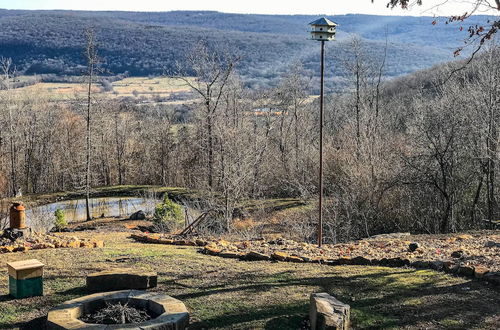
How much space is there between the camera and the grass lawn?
20.5 feet

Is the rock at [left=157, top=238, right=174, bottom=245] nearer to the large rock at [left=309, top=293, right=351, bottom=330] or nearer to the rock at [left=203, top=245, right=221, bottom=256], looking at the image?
the rock at [left=203, top=245, right=221, bottom=256]

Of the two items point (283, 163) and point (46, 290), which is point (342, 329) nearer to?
point (46, 290)

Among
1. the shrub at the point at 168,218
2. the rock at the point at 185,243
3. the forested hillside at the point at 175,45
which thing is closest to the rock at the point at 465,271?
the rock at the point at 185,243

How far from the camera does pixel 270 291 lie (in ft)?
24.1

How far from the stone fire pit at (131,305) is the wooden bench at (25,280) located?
95 cm

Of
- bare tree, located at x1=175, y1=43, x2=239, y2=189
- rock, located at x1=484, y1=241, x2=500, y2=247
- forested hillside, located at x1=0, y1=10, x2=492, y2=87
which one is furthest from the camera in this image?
forested hillside, located at x1=0, y1=10, x2=492, y2=87

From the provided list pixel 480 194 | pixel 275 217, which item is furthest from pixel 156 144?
pixel 480 194

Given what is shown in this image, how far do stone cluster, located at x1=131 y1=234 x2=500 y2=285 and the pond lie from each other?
1497 centimetres

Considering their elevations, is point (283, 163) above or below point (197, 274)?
below

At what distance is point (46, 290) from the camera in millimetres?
7234

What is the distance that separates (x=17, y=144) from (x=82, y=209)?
12942 mm

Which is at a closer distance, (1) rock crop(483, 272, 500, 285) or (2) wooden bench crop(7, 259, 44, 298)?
(2) wooden bench crop(7, 259, 44, 298)

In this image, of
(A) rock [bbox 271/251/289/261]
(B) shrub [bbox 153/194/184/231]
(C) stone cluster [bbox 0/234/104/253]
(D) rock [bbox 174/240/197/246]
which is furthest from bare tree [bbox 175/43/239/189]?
(A) rock [bbox 271/251/289/261]

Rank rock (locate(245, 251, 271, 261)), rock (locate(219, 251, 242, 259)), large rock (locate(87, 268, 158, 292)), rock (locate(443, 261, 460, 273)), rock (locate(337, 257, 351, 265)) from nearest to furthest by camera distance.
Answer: large rock (locate(87, 268, 158, 292)), rock (locate(443, 261, 460, 273)), rock (locate(337, 257, 351, 265)), rock (locate(245, 251, 271, 261)), rock (locate(219, 251, 242, 259))
